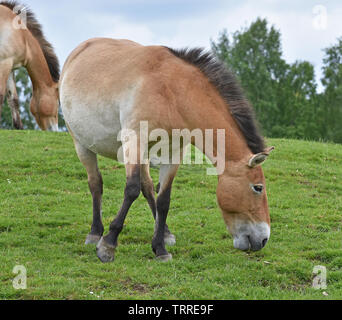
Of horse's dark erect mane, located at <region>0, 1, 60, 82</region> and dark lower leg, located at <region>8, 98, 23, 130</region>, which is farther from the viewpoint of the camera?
dark lower leg, located at <region>8, 98, 23, 130</region>

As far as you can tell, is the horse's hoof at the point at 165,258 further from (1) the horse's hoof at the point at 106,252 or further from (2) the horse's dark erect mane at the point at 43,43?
(2) the horse's dark erect mane at the point at 43,43

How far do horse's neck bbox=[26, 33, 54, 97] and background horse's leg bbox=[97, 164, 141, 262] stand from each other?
7.14 metres

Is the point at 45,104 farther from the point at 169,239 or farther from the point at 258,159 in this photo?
the point at 258,159

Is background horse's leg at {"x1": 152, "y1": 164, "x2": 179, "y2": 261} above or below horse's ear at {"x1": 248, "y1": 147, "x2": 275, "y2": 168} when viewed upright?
below

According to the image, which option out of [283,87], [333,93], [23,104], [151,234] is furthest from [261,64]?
[151,234]

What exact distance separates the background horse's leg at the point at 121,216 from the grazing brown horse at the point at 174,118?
1 cm

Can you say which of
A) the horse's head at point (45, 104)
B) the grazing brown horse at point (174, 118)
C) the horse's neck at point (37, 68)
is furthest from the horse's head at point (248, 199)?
the horse's neck at point (37, 68)

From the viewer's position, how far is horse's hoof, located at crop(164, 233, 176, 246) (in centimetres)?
628

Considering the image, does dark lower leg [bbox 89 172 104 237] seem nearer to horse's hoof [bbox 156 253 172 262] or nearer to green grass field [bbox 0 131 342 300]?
green grass field [bbox 0 131 342 300]

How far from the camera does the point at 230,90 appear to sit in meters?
5.27

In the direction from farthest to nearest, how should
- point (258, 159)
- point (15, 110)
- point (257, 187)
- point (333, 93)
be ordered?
point (333, 93) < point (15, 110) < point (257, 187) < point (258, 159)

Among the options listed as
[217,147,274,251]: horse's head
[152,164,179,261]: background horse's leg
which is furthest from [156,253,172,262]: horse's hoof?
[217,147,274,251]: horse's head

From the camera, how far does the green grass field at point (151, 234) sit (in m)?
4.74

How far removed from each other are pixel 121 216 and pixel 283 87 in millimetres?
35818
